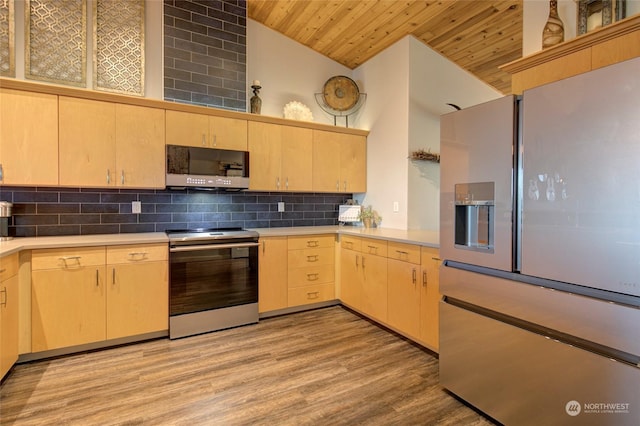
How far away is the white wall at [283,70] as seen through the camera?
3.82 m

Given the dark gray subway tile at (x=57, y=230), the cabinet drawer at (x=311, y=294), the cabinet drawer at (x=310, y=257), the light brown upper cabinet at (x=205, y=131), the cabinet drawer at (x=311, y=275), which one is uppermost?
the light brown upper cabinet at (x=205, y=131)

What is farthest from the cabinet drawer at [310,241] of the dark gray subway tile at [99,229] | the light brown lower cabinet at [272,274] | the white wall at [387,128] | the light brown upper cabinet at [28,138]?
the light brown upper cabinet at [28,138]

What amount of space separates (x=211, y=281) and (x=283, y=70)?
271 cm

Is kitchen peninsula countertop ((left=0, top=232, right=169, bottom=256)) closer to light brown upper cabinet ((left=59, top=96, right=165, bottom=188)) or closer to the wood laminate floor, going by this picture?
light brown upper cabinet ((left=59, top=96, right=165, bottom=188))

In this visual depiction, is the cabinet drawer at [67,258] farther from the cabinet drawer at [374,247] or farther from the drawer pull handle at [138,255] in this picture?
the cabinet drawer at [374,247]

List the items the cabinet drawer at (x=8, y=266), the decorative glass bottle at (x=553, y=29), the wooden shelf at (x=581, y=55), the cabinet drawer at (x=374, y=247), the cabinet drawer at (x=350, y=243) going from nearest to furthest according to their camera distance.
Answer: the wooden shelf at (x=581, y=55) < the decorative glass bottle at (x=553, y=29) < the cabinet drawer at (x=8, y=266) < the cabinet drawer at (x=374, y=247) < the cabinet drawer at (x=350, y=243)

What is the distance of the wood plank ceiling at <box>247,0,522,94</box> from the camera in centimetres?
304

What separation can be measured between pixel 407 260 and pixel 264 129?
209 centimetres

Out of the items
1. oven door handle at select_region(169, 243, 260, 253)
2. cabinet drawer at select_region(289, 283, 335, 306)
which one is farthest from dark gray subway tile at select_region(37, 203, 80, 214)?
cabinet drawer at select_region(289, 283, 335, 306)

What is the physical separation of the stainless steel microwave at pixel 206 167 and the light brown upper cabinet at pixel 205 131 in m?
0.08

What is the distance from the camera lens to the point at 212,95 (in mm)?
3420

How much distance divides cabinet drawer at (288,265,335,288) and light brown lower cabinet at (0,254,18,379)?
7.22ft

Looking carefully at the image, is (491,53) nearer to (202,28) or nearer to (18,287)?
(202,28)

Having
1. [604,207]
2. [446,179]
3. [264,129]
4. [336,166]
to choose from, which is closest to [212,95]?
[264,129]
